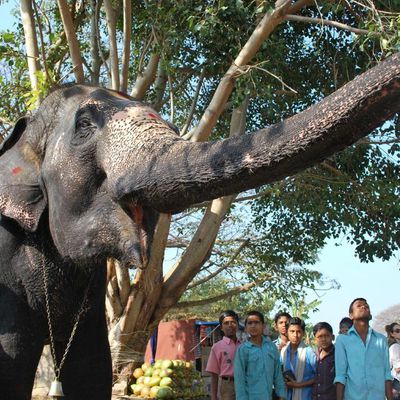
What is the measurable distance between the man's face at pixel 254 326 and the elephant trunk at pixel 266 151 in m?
4.02

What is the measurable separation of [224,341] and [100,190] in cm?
443

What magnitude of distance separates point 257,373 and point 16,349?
11.5 feet

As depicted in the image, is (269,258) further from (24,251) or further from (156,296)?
(24,251)

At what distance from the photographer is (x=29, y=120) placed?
320 cm

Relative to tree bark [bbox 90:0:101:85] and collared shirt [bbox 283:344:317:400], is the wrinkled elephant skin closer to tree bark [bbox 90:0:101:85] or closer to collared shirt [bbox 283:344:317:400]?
collared shirt [bbox 283:344:317:400]

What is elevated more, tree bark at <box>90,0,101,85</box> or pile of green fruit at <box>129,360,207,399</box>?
tree bark at <box>90,0,101,85</box>

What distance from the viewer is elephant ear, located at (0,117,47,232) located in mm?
2947

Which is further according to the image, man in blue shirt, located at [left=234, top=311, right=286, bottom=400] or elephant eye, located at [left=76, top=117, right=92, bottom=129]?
man in blue shirt, located at [left=234, top=311, right=286, bottom=400]

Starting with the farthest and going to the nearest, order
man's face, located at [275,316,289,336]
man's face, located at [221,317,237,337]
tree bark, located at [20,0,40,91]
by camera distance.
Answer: tree bark, located at [20,0,40,91] → man's face, located at [275,316,289,336] → man's face, located at [221,317,237,337]

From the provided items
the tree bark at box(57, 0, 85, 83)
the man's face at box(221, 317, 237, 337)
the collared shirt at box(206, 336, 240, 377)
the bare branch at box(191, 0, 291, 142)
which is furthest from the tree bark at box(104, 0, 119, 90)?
the collared shirt at box(206, 336, 240, 377)

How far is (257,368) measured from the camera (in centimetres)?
622

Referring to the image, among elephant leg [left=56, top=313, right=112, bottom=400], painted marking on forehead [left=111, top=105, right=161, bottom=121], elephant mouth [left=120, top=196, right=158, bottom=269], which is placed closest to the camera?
elephant mouth [left=120, top=196, right=158, bottom=269]

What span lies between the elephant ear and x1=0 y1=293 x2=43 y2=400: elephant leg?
0.34 meters

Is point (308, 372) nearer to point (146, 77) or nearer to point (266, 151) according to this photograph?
point (146, 77)
